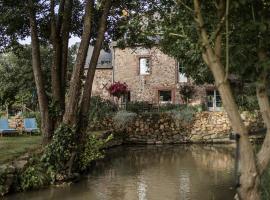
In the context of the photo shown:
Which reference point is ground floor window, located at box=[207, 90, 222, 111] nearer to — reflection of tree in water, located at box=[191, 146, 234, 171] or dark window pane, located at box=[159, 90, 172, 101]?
dark window pane, located at box=[159, 90, 172, 101]

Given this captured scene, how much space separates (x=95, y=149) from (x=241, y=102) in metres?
14.8

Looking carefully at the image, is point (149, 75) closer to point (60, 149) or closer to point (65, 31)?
point (65, 31)

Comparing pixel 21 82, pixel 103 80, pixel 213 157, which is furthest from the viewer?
pixel 103 80

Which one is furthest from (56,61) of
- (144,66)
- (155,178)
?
(144,66)

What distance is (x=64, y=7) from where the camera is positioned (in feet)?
50.7

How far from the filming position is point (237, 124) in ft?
17.4

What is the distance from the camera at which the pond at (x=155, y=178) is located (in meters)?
12.3

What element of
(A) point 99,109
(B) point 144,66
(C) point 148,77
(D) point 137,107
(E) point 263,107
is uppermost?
(B) point 144,66

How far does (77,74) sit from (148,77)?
20580 millimetres

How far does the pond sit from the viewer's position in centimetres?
1226

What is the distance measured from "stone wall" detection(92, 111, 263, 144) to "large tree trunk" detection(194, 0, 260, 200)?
71.4ft

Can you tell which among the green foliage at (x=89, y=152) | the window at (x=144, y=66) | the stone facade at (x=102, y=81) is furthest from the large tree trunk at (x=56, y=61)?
the stone facade at (x=102, y=81)

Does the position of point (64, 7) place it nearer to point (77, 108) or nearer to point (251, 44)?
point (77, 108)

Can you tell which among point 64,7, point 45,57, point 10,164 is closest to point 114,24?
point 64,7
